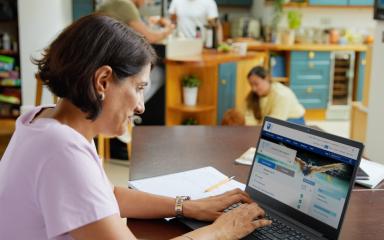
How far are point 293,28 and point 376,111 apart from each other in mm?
2706

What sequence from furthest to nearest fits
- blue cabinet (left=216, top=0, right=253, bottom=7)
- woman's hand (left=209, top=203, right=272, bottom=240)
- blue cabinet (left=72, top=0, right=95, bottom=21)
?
blue cabinet (left=216, top=0, right=253, bottom=7), blue cabinet (left=72, top=0, right=95, bottom=21), woman's hand (left=209, top=203, right=272, bottom=240)

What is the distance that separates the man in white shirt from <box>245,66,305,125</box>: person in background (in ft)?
6.35

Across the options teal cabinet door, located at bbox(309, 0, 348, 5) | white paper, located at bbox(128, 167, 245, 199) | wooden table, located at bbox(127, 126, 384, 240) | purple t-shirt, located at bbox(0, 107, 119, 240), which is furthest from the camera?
teal cabinet door, located at bbox(309, 0, 348, 5)

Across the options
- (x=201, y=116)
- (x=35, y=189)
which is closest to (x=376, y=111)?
(x=201, y=116)

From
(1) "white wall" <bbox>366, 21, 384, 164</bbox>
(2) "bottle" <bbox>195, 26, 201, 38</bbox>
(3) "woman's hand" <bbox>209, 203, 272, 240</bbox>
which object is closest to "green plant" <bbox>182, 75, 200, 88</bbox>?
(2) "bottle" <bbox>195, 26, 201, 38</bbox>

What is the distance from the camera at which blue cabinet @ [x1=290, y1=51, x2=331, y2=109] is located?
19.6 ft

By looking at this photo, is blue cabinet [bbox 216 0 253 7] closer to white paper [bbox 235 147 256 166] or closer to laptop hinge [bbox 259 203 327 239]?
white paper [bbox 235 147 256 166]

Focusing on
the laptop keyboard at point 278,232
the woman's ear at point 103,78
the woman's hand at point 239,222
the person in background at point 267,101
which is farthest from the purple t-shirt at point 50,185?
the person in background at point 267,101

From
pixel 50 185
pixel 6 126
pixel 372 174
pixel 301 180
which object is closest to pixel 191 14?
pixel 6 126

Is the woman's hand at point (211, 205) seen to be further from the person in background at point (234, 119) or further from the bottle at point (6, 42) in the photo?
the bottle at point (6, 42)

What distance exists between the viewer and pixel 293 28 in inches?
242

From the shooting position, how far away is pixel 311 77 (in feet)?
19.7

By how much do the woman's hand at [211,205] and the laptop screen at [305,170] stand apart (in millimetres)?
62

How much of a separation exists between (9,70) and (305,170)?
413 cm
